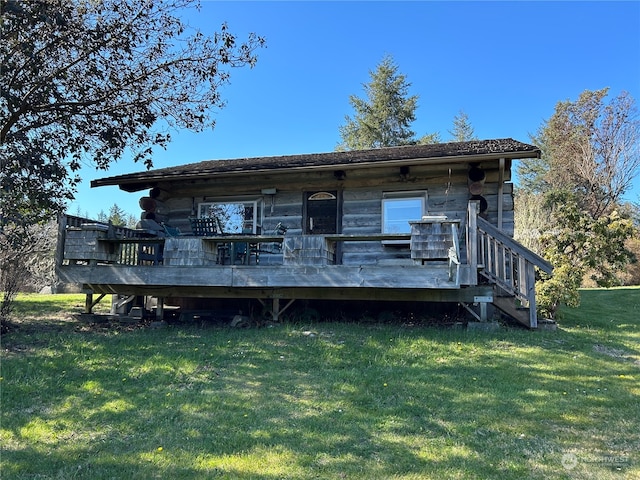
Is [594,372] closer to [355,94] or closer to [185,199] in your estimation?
[185,199]

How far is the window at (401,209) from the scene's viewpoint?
978 cm

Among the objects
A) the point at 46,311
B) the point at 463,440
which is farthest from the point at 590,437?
the point at 46,311

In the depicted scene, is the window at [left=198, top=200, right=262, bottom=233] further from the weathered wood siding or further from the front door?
the front door

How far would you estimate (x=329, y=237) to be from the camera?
7.31 m

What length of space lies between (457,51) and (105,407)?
14719 millimetres

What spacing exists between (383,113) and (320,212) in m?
20.3

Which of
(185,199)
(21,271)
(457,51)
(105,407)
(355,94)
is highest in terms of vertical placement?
(355,94)

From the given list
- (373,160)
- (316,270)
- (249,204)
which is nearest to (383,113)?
(249,204)

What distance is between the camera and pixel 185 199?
1146 centimetres

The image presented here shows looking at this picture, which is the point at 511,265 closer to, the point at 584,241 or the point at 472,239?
the point at 472,239

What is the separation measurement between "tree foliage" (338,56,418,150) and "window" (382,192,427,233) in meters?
19.1

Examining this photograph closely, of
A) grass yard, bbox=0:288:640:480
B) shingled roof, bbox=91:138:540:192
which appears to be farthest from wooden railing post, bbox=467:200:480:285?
shingled roof, bbox=91:138:540:192

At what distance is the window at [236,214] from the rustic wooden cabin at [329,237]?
0.09 ft

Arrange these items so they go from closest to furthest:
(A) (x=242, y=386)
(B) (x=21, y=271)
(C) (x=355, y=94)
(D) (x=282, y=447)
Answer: (D) (x=282, y=447), (A) (x=242, y=386), (B) (x=21, y=271), (C) (x=355, y=94)
